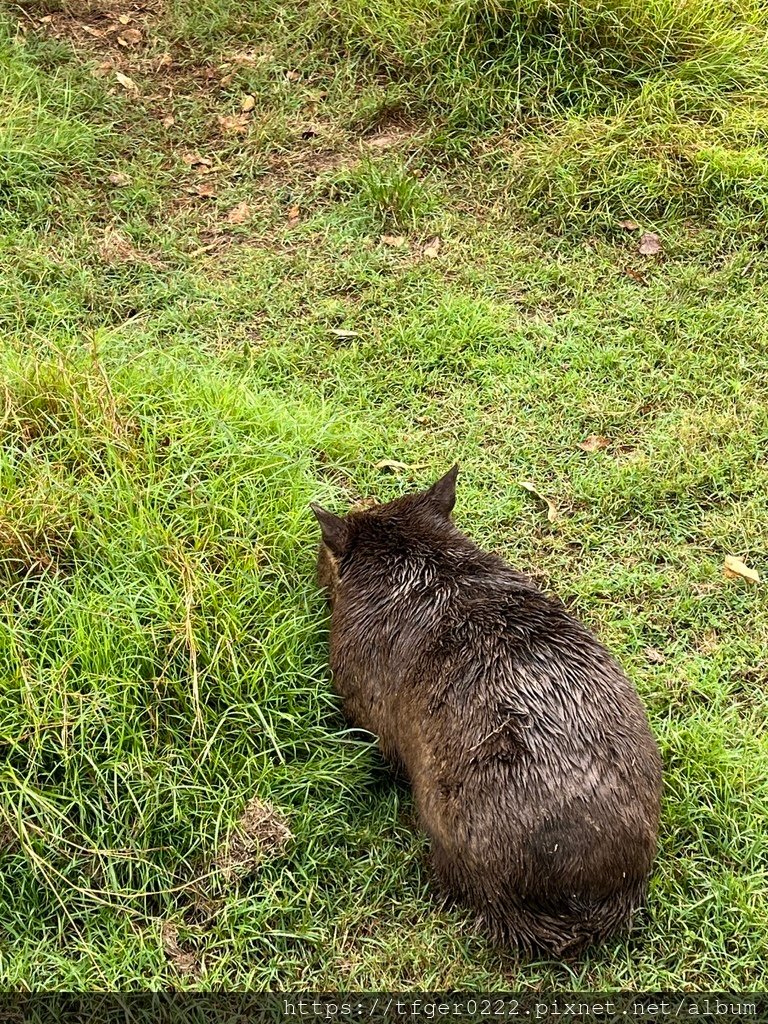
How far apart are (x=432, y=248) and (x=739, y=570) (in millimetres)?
2627

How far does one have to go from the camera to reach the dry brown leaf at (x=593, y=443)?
15.2ft

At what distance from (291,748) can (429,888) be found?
0.68 m

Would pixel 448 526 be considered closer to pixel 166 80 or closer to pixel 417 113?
pixel 417 113

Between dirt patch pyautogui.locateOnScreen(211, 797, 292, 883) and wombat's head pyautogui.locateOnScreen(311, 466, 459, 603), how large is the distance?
0.85 meters

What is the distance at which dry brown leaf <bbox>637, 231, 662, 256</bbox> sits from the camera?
5.46 metres

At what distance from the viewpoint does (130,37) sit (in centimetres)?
662

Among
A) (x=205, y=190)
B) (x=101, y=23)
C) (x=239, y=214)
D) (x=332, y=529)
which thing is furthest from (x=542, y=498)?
(x=101, y=23)

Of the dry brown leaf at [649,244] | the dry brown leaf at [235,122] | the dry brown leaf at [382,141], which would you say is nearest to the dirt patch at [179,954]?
the dry brown leaf at [649,244]

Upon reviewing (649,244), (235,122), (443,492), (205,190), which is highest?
(649,244)

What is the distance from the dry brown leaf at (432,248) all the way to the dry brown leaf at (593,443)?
61.8 inches

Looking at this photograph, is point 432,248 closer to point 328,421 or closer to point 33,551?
point 328,421

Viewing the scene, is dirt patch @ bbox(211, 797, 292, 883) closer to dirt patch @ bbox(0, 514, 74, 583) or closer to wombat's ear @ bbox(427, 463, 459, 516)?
dirt patch @ bbox(0, 514, 74, 583)

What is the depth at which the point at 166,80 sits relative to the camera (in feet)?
21.2

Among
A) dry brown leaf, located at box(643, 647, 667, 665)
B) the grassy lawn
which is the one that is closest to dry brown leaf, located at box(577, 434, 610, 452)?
the grassy lawn
